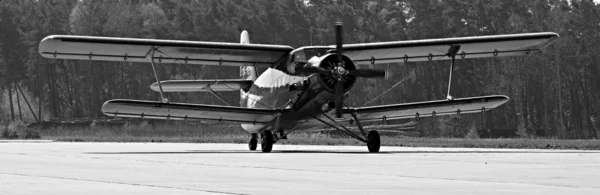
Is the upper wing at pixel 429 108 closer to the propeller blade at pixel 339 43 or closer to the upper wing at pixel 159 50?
the propeller blade at pixel 339 43

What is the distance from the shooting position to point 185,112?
2683 cm

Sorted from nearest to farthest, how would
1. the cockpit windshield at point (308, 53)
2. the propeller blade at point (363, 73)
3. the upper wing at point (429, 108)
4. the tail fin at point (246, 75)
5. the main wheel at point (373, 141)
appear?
the propeller blade at point (363, 73), the main wheel at point (373, 141), the cockpit windshield at point (308, 53), the upper wing at point (429, 108), the tail fin at point (246, 75)

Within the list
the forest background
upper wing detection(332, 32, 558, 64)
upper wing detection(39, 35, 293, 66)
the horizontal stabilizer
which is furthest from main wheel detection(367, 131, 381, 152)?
the forest background

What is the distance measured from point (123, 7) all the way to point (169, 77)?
960 cm

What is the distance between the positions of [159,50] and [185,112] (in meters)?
1.71

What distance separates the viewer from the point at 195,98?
92000 mm

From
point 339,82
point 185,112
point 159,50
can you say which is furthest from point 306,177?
point 159,50

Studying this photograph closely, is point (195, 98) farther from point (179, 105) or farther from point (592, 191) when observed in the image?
point (592, 191)

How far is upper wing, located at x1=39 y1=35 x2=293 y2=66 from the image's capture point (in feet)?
84.9

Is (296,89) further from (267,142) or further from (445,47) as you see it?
(445,47)

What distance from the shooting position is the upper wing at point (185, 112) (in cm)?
2589

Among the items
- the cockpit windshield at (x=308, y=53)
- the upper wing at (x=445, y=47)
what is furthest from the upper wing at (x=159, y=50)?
the upper wing at (x=445, y=47)

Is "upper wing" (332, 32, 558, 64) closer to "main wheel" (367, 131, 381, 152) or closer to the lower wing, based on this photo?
the lower wing

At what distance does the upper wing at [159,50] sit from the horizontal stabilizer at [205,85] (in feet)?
6.01
